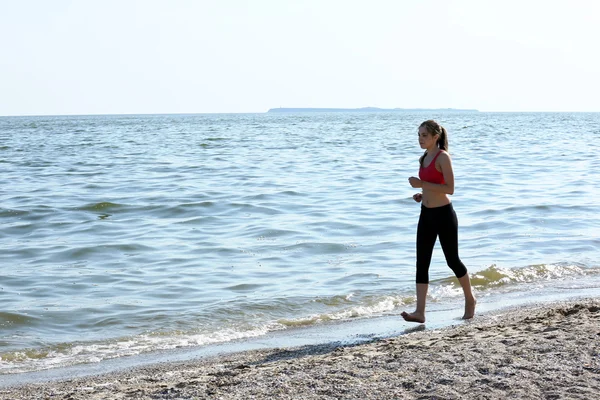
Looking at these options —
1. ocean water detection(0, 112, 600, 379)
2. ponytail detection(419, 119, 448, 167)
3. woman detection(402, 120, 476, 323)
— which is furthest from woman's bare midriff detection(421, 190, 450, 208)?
ocean water detection(0, 112, 600, 379)

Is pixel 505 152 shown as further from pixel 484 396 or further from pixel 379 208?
pixel 484 396

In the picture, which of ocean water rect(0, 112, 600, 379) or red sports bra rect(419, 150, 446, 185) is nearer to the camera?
red sports bra rect(419, 150, 446, 185)

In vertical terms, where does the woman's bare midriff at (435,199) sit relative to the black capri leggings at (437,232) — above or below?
above

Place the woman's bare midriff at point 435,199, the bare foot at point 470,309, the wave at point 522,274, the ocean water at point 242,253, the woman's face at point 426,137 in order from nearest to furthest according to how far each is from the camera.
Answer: the woman's face at point 426,137
the woman's bare midriff at point 435,199
the bare foot at point 470,309
the ocean water at point 242,253
the wave at point 522,274

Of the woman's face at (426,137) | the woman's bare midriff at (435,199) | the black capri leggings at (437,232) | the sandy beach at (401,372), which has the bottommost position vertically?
the sandy beach at (401,372)

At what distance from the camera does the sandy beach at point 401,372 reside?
4.83 metres

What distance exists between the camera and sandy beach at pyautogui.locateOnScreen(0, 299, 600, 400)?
483cm

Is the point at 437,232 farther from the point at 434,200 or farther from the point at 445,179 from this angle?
the point at 445,179

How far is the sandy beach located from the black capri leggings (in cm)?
82

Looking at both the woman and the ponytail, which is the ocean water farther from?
the ponytail

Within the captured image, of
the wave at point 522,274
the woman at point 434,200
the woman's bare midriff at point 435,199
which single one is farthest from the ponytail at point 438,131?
the wave at point 522,274

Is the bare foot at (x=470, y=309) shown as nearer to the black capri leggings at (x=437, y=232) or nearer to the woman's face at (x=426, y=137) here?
the black capri leggings at (x=437, y=232)

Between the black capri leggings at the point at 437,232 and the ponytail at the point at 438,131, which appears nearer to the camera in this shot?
the ponytail at the point at 438,131

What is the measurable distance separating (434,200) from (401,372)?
2329mm
